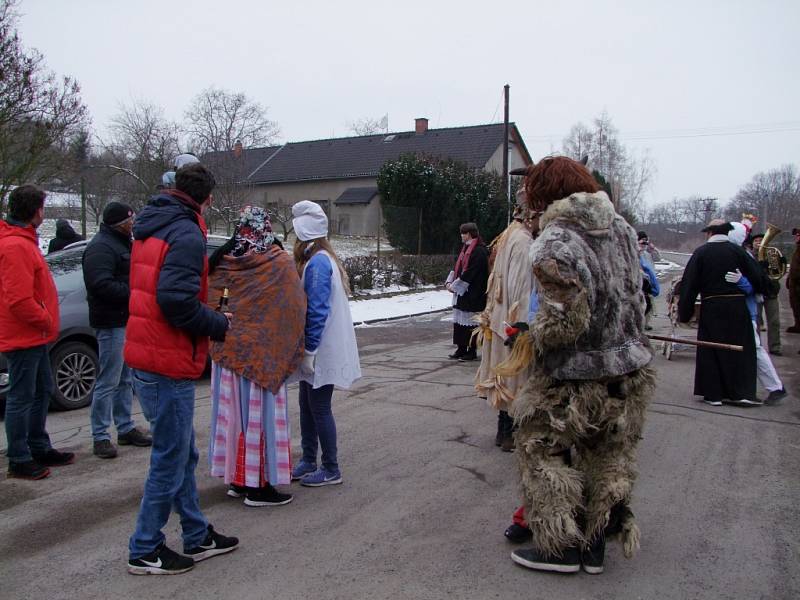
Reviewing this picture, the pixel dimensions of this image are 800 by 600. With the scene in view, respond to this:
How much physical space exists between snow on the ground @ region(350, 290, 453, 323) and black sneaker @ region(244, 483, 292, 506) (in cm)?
986

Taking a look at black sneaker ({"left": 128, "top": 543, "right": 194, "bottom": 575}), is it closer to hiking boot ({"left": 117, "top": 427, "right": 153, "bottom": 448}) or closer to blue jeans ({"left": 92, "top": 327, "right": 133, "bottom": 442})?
blue jeans ({"left": 92, "top": 327, "right": 133, "bottom": 442})

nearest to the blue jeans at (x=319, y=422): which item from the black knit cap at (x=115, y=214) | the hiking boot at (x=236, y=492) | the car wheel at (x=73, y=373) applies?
the hiking boot at (x=236, y=492)

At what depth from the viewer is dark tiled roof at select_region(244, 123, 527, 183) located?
40.9m

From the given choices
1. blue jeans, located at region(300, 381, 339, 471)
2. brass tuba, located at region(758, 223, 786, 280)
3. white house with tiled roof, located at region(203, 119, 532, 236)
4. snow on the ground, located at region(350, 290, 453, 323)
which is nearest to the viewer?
blue jeans, located at region(300, 381, 339, 471)

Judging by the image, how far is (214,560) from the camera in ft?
11.9

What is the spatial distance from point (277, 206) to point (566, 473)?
26.0 m

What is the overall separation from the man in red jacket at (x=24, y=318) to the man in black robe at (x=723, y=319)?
237 inches

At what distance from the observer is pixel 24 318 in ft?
15.7

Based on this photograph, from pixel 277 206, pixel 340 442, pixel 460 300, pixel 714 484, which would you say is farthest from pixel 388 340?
pixel 277 206

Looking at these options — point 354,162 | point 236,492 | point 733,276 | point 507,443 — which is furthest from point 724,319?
point 354,162

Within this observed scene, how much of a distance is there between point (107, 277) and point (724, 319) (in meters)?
5.94

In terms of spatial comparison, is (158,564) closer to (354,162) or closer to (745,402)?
(745,402)

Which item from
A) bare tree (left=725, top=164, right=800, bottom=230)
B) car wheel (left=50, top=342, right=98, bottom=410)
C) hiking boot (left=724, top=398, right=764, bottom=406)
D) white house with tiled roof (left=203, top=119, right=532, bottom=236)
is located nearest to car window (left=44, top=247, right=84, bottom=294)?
car wheel (left=50, top=342, right=98, bottom=410)

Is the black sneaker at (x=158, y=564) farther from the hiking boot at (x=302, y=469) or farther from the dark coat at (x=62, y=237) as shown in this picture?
the dark coat at (x=62, y=237)
